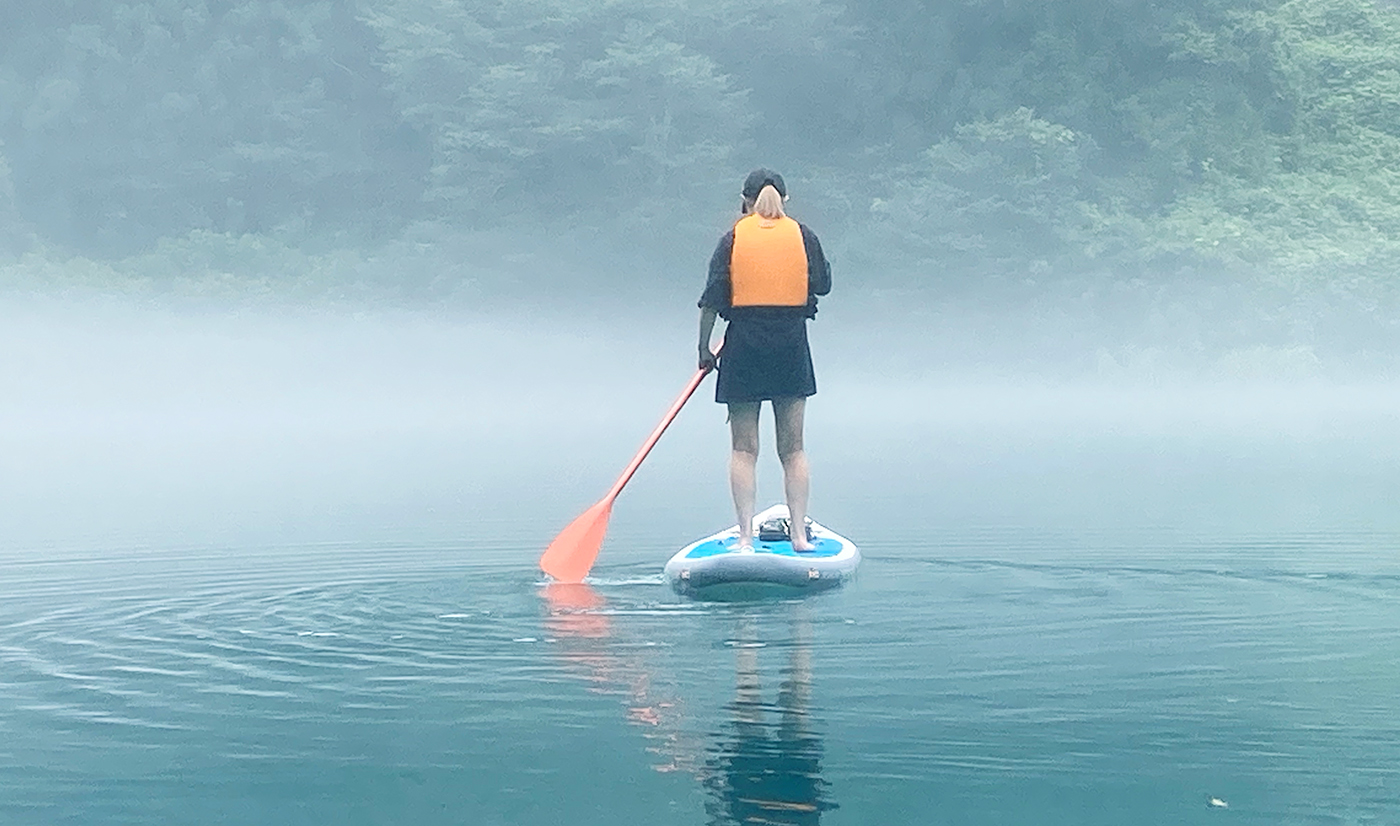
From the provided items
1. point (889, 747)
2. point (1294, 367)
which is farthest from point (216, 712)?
point (1294, 367)

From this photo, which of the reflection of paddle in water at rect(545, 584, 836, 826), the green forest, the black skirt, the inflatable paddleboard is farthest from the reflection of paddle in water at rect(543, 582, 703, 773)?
the green forest

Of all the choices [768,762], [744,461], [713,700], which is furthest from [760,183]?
[768,762]

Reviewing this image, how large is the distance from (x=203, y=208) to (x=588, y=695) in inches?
1476

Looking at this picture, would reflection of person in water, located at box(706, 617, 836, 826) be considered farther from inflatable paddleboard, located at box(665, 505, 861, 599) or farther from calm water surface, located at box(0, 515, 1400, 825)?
inflatable paddleboard, located at box(665, 505, 861, 599)

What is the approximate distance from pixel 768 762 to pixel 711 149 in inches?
1303

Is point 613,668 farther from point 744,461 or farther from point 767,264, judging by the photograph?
point 767,264

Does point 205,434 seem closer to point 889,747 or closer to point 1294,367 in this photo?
point 1294,367

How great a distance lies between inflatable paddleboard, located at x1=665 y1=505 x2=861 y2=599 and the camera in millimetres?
6227

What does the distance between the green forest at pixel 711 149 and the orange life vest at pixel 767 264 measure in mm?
28811

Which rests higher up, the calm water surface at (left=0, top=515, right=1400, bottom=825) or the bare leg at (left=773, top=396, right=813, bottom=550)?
the bare leg at (left=773, top=396, right=813, bottom=550)

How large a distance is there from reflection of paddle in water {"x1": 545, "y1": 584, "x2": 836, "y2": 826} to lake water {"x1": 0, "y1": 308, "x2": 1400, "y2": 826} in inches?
0.5

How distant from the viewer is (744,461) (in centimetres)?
653

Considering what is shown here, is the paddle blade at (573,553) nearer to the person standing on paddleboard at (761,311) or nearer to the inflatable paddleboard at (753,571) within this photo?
the inflatable paddleboard at (753,571)

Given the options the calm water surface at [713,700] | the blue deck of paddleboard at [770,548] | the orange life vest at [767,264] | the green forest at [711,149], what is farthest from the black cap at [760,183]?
the green forest at [711,149]
